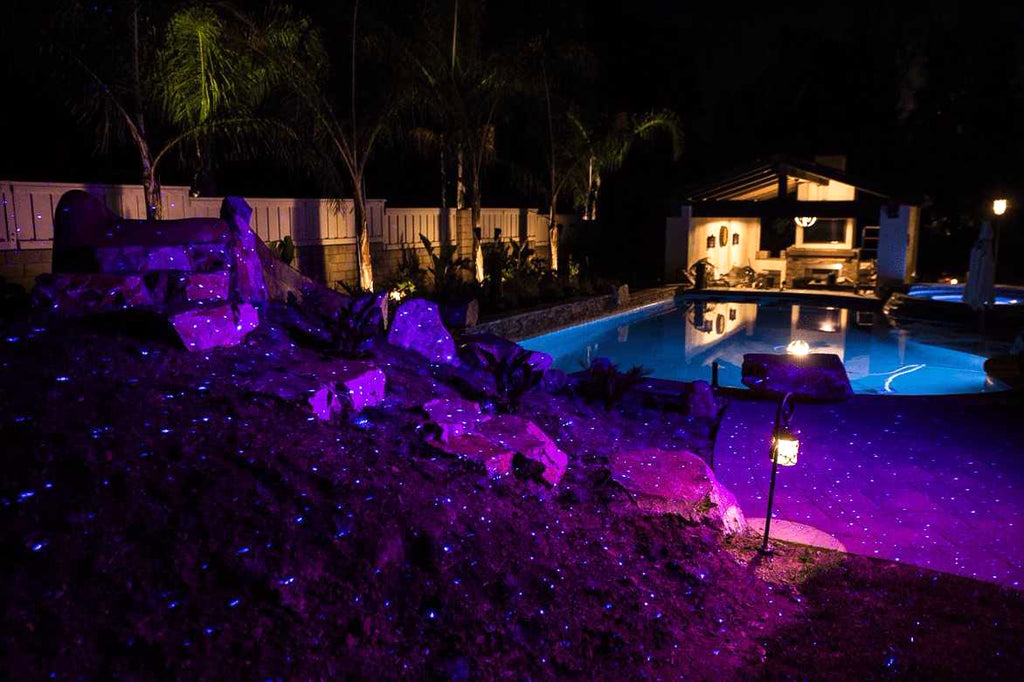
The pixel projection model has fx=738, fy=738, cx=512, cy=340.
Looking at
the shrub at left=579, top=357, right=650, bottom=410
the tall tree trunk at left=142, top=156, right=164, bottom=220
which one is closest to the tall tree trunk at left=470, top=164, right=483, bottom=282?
the tall tree trunk at left=142, top=156, right=164, bottom=220

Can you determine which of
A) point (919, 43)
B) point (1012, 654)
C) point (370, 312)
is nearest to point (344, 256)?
point (370, 312)

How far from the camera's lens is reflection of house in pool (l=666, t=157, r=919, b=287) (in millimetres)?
20234

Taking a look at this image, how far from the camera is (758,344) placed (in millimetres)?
14688

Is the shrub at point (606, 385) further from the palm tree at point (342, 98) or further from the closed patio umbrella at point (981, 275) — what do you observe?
the closed patio umbrella at point (981, 275)

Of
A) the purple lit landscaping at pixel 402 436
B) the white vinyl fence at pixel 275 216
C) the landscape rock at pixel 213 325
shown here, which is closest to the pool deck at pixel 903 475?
the purple lit landscaping at pixel 402 436

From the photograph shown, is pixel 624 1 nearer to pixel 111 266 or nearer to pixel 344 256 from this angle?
pixel 344 256

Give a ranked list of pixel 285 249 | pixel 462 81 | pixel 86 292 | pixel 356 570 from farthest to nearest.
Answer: pixel 462 81 → pixel 285 249 → pixel 86 292 → pixel 356 570

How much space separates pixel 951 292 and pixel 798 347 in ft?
24.9

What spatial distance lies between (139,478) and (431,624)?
173 centimetres

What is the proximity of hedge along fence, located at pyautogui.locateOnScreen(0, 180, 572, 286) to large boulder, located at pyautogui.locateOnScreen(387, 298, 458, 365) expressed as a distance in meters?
5.53

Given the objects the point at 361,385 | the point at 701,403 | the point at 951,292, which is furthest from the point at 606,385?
the point at 951,292

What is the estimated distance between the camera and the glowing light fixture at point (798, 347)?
14.0 metres

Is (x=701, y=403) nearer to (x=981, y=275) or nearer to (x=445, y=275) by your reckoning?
(x=445, y=275)

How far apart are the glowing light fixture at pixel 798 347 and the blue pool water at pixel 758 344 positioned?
0.13m
